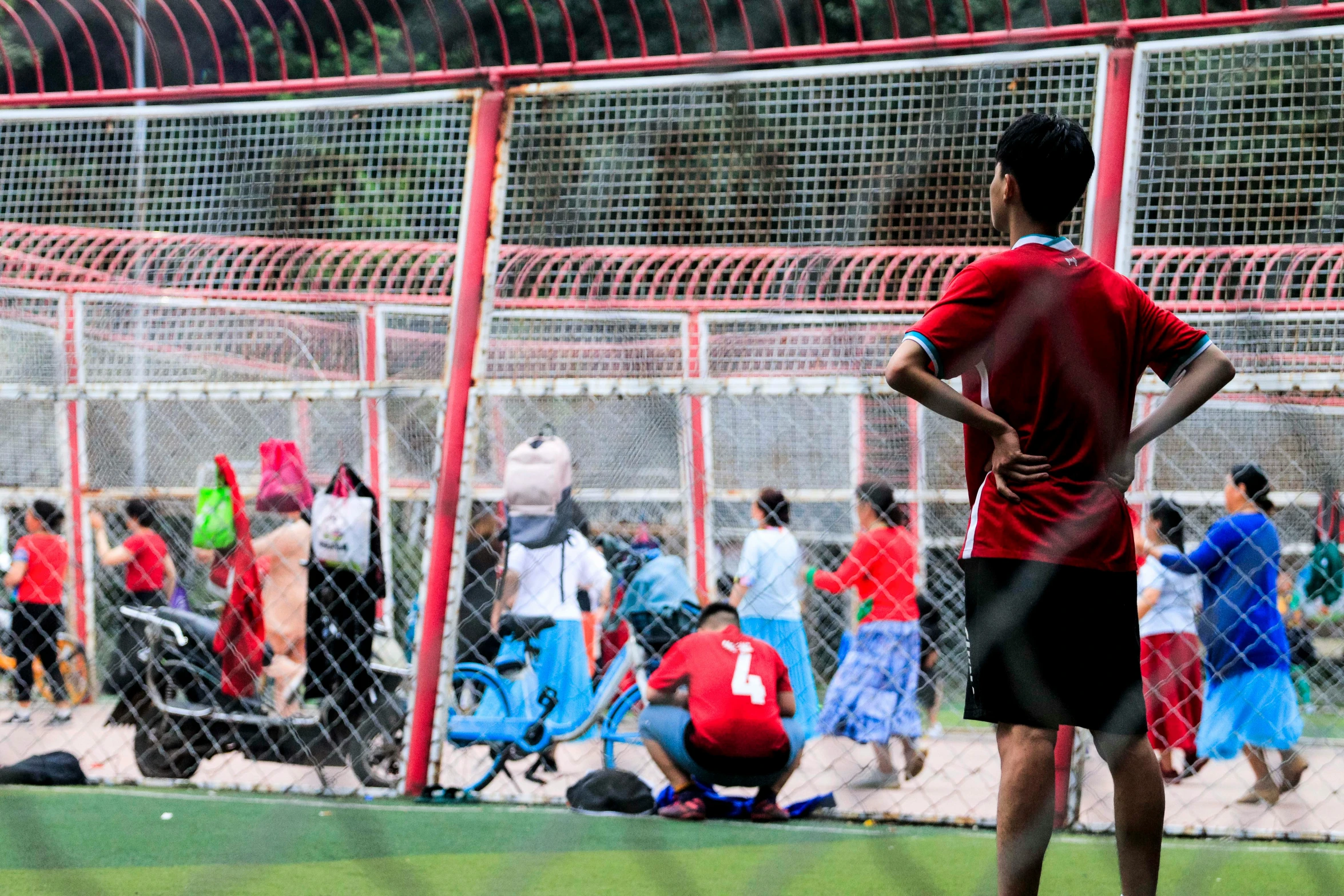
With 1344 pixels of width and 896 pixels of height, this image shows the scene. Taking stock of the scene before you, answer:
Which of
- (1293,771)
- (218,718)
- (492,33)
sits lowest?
(1293,771)

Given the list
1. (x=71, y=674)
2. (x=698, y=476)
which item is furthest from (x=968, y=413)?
(x=71, y=674)

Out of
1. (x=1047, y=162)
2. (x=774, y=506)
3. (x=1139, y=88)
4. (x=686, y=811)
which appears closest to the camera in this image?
(x=1047, y=162)

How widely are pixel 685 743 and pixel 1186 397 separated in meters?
3.02

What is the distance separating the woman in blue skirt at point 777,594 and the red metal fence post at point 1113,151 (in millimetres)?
1887

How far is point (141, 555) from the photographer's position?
7.46m

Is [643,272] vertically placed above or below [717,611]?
above

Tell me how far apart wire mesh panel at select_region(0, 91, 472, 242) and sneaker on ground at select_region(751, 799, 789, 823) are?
242 cm

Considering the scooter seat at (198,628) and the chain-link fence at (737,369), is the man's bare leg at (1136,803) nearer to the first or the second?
the chain-link fence at (737,369)

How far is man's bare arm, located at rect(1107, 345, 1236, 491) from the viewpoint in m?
2.41

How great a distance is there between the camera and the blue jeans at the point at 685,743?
199 inches

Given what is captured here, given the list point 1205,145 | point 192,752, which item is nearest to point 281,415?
point 192,752

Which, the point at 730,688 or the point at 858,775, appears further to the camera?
the point at 858,775

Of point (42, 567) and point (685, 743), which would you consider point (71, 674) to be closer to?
point (42, 567)

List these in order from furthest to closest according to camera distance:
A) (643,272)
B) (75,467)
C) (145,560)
Result: (145,560)
(75,467)
(643,272)
